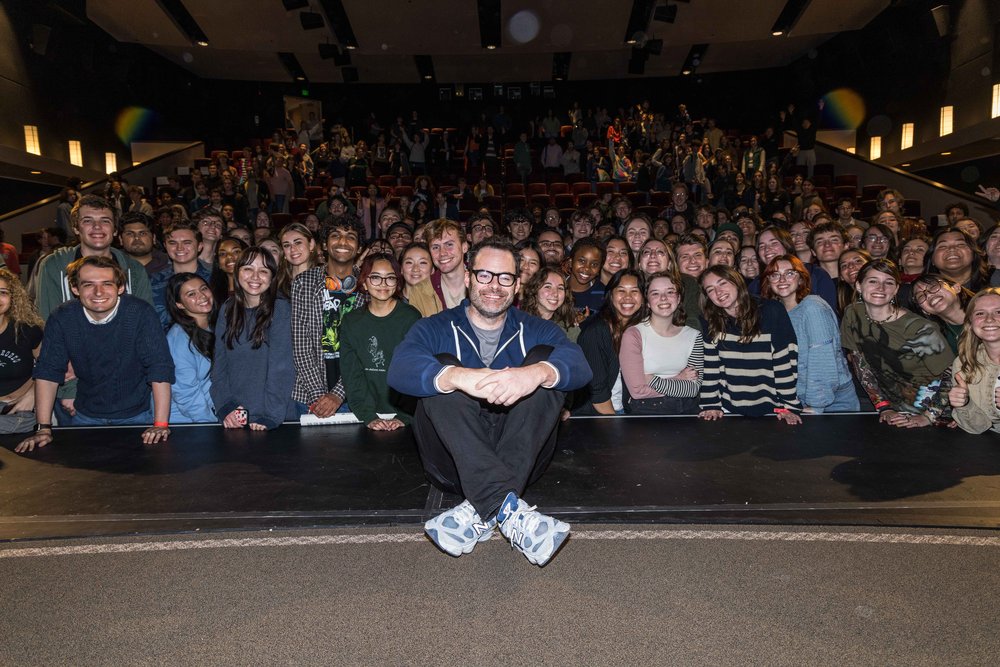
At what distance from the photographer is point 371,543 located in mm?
2166

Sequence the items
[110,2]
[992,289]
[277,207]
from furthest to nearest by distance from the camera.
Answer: [110,2] → [277,207] → [992,289]

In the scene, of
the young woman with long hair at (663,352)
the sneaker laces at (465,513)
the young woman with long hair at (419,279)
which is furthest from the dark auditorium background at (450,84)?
the sneaker laces at (465,513)

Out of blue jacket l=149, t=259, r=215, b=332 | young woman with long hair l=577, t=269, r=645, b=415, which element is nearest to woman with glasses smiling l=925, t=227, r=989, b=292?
young woman with long hair l=577, t=269, r=645, b=415

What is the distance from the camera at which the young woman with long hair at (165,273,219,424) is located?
131 inches

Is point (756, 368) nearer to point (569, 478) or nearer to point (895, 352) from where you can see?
→ point (895, 352)

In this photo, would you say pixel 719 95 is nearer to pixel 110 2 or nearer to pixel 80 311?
pixel 110 2

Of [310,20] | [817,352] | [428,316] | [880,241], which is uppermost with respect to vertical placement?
[310,20]

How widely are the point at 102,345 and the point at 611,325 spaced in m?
2.48

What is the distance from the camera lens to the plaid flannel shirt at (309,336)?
3338 millimetres

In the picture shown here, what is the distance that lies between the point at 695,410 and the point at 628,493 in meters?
1.25

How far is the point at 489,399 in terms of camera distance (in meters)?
2.10

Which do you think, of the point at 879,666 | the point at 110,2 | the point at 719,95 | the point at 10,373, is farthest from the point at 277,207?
the point at 719,95

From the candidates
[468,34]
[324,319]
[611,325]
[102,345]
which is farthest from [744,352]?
[468,34]

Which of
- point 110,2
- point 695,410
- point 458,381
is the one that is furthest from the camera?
point 110,2
